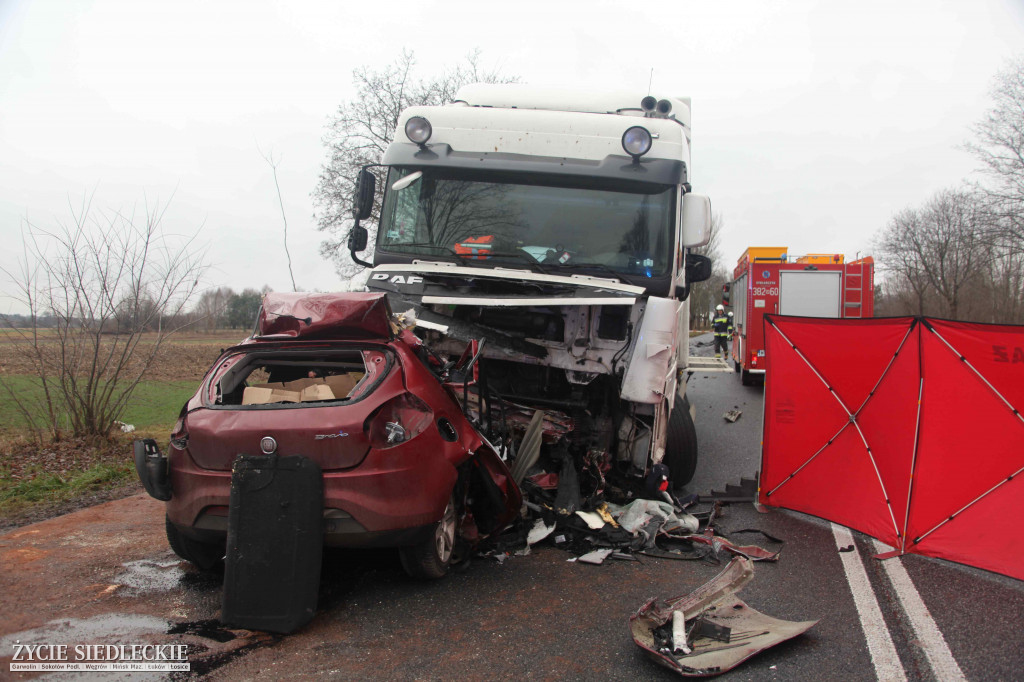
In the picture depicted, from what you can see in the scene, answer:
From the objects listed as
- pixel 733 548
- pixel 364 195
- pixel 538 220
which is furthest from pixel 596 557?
pixel 364 195

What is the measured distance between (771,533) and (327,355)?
3.82 metres

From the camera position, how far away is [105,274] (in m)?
8.12

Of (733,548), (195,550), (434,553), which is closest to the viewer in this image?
(434,553)

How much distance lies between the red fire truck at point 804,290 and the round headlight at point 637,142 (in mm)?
10388

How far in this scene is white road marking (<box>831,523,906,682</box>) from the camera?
11.0 feet

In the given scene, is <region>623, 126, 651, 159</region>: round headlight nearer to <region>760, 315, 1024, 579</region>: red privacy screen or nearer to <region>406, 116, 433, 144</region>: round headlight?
<region>406, 116, 433, 144</region>: round headlight

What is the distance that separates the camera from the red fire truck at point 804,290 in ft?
50.5

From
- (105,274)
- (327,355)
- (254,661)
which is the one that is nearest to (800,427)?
(327,355)

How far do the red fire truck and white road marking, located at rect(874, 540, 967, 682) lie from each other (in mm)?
10938

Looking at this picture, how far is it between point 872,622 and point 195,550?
4013 mm

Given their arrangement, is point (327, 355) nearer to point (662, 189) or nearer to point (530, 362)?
point (530, 362)

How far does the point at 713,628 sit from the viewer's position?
3693 millimetres

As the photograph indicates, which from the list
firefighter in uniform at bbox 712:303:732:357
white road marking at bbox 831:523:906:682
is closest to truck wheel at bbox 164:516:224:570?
white road marking at bbox 831:523:906:682

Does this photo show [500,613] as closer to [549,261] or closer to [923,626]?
[923,626]
